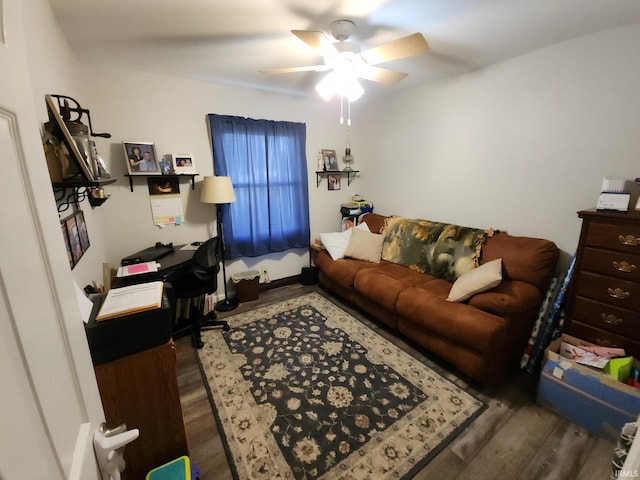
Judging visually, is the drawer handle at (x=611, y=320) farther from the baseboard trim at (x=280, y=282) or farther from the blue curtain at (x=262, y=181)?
the baseboard trim at (x=280, y=282)

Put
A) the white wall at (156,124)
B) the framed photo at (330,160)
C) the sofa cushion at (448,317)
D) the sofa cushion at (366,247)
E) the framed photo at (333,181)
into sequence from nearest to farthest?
1. the sofa cushion at (448,317)
2. the white wall at (156,124)
3. the sofa cushion at (366,247)
4. the framed photo at (330,160)
5. the framed photo at (333,181)

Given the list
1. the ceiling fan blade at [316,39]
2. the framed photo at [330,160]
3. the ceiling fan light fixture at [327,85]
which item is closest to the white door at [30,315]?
the ceiling fan blade at [316,39]

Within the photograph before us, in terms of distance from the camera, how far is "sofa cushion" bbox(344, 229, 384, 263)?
128 inches

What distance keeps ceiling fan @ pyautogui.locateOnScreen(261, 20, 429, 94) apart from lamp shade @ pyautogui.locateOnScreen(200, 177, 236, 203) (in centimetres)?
146

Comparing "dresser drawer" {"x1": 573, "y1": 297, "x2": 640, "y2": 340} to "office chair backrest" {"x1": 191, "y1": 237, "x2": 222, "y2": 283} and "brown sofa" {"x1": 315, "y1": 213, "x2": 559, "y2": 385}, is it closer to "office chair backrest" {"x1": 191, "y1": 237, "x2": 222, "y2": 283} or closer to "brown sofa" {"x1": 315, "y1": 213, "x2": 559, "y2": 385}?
"brown sofa" {"x1": 315, "y1": 213, "x2": 559, "y2": 385}

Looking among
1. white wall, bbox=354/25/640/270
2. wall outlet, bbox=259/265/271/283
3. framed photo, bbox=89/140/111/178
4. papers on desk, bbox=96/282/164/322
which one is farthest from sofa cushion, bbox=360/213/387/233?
framed photo, bbox=89/140/111/178

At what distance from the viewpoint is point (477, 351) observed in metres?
1.92

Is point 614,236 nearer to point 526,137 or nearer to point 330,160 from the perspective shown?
point 526,137

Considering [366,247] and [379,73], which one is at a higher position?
[379,73]

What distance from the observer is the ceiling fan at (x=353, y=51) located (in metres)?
1.56

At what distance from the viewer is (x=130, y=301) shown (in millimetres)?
1273

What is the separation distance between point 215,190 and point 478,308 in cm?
258

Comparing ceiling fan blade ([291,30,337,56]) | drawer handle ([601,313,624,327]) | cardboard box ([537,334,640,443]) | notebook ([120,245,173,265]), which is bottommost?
cardboard box ([537,334,640,443])

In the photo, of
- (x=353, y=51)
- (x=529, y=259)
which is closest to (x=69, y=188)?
(x=353, y=51)
